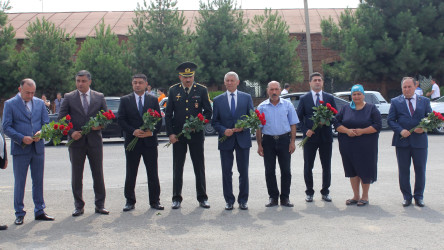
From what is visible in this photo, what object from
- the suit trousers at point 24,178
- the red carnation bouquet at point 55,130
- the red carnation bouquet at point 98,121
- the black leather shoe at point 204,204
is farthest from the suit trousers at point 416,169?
the suit trousers at point 24,178

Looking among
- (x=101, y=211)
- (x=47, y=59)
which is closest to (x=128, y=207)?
(x=101, y=211)

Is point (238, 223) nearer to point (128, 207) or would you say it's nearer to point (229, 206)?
point (229, 206)

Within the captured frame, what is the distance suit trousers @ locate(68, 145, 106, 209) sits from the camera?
7.40 meters

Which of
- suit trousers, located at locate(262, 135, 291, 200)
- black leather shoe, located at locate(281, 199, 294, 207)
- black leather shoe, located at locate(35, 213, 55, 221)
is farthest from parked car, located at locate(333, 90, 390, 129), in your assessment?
black leather shoe, located at locate(35, 213, 55, 221)

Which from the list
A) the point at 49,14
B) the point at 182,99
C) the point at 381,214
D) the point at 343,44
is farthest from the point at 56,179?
the point at 49,14

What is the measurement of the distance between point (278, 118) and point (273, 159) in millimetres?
603

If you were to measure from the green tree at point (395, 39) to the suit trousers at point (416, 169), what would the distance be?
2064 centimetres

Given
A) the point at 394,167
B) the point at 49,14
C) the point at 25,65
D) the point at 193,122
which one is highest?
the point at 49,14

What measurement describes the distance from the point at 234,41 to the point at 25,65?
1129 centimetres

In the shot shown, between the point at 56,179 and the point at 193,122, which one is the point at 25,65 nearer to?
the point at 56,179

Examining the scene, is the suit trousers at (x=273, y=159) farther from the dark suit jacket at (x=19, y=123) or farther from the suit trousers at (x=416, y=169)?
the dark suit jacket at (x=19, y=123)

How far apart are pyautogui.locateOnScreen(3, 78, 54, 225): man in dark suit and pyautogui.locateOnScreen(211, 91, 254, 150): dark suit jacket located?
8.14ft

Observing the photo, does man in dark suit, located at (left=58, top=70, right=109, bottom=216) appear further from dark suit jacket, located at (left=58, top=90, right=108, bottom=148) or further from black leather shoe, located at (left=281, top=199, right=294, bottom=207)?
black leather shoe, located at (left=281, top=199, right=294, bottom=207)

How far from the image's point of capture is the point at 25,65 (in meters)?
28.5
